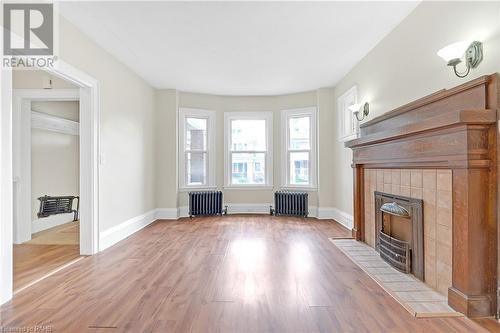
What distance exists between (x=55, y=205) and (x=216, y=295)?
422cm

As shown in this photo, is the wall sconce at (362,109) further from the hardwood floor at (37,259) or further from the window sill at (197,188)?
the hardwood floor at (37,259)

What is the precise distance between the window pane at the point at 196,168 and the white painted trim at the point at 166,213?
28.0 inches

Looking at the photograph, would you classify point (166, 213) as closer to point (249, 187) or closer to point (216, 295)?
point (249, 187)

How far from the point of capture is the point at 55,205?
5.00m

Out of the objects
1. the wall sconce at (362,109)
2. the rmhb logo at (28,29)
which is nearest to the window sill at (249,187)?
the wall sconce at (362,109)

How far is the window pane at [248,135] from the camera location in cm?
639

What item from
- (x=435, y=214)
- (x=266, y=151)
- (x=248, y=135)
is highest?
(x=248, y=135)

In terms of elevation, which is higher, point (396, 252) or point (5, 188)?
point (5, 188)

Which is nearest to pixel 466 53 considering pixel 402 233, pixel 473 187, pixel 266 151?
pixel 473 187

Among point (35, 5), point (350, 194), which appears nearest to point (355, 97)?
point (350, 194)

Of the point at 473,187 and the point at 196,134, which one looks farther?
the point at 196,134

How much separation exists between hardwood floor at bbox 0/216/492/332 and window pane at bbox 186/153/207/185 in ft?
8.20

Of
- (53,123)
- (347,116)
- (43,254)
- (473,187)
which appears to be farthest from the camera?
(53,123)

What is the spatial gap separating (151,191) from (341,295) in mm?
4285
